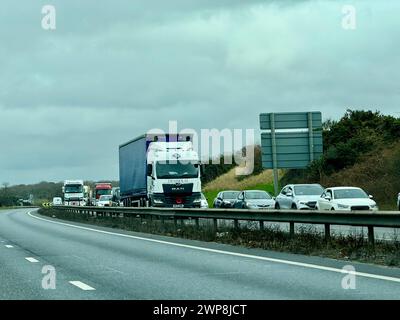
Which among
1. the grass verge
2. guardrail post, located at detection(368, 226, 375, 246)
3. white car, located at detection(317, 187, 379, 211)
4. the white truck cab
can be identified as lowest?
the grass verge

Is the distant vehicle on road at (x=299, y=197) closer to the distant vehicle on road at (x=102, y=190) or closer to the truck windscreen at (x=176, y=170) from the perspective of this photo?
the truck windscreen at (x=176, y=170)

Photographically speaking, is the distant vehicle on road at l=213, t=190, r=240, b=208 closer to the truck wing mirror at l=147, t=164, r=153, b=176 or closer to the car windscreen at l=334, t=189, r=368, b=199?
the truck wing mirror at l=147, t=164, r=153, b=176

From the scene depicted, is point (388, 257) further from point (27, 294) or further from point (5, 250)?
point (5, 250)

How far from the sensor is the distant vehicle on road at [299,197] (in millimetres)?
34969

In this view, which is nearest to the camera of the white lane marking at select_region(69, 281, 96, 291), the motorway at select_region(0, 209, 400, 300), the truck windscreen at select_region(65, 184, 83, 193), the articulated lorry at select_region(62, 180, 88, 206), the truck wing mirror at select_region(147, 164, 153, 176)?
the motorway at select_region(0, 209, 400, 300)

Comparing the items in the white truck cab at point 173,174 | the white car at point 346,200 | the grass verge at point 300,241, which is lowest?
the grass verge at point 300,241

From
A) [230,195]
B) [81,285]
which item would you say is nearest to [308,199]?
[230,195]

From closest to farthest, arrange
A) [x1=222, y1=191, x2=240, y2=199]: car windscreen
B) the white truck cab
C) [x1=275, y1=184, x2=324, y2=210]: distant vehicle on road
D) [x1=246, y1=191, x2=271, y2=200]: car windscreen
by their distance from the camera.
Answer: [x1=275, y1=184, x2=324, y2=210]: distant vehicle on road → the white truck cab → [x1=246, y1=191, x2=271, y2=200]: car windscreen → [x1=222, y1=191, x2=240, y2=199]: car windscreen

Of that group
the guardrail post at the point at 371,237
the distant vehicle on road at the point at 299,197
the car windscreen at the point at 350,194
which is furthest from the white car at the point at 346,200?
the guardrail post at the point at 371,237

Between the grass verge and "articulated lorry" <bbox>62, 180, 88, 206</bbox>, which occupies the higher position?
"articulated lorry" <bbox>62, 180, 88, 206</bbox>

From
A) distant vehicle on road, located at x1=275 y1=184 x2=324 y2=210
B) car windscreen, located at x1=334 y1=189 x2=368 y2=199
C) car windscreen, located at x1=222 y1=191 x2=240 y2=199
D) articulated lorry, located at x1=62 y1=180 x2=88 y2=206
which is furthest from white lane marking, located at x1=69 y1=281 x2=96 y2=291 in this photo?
articulated lorry, located at x1=62 y1=180 x2=88 y2=206

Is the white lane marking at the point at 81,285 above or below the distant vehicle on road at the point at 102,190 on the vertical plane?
below

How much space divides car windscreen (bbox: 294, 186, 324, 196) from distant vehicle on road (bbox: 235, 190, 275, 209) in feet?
9.45

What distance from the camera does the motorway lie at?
34.7 ft
